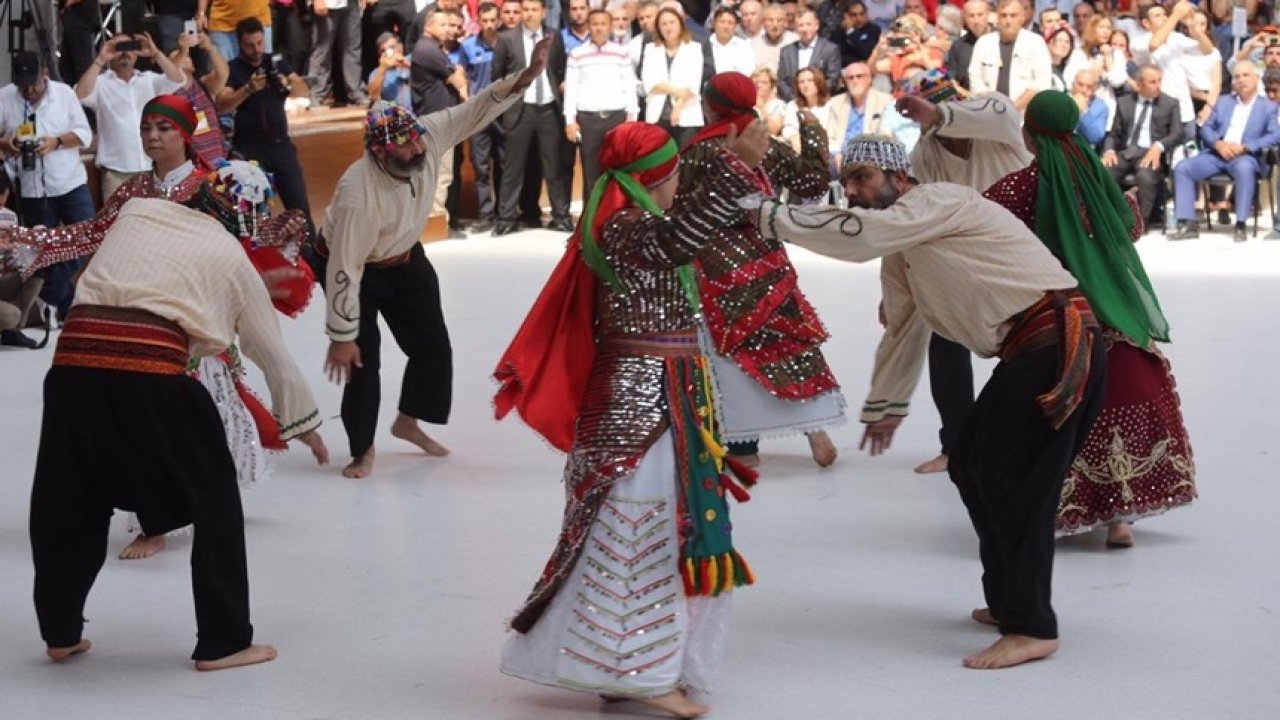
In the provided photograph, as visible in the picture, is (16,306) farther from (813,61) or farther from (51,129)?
(813,61)

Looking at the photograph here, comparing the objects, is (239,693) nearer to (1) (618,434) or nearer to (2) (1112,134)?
(1) (618,434)

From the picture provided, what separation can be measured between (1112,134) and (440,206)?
466 cm

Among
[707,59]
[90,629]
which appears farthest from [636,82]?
[90,629]

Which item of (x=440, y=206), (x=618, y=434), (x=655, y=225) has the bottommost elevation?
(x=440, y=206)

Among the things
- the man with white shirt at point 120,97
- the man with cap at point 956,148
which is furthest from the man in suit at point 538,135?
the man with cap at point 956,148

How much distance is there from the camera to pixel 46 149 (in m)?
10.1

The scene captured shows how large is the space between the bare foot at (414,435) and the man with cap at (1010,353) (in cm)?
276

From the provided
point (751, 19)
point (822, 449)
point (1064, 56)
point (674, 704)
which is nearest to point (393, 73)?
point (751, 19)

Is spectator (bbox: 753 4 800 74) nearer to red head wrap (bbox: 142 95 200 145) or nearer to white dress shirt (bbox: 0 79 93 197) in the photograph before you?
white dress shirt (bbox: 0 79 93 197)

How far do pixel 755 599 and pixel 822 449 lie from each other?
1678 millimetres

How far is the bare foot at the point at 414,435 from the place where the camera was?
23.7ft

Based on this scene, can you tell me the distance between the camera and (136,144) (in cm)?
1096

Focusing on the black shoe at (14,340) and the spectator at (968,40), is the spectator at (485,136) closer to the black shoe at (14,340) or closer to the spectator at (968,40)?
the spectator at (968,40)

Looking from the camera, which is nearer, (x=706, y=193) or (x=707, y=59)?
(x=706, y=193)
